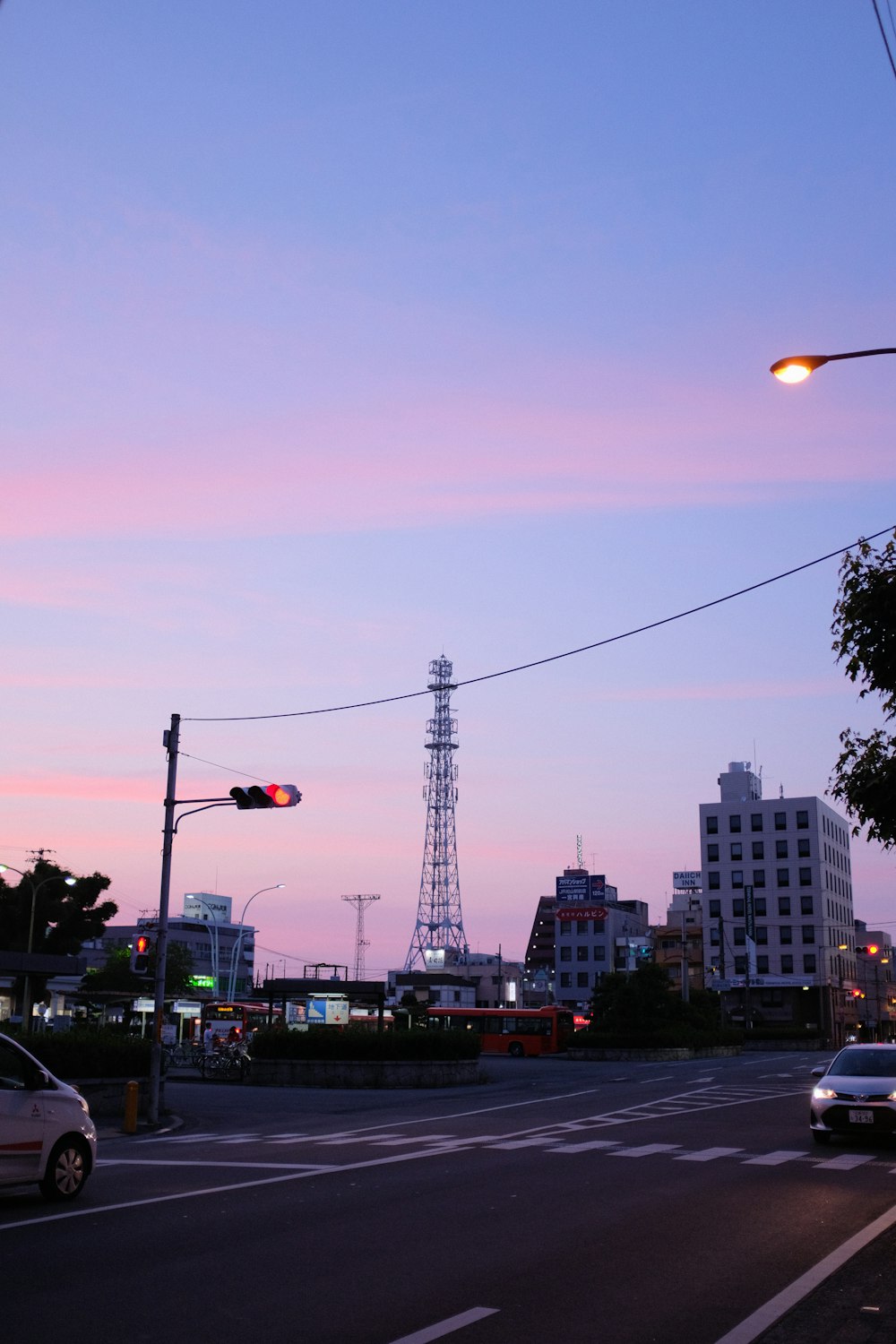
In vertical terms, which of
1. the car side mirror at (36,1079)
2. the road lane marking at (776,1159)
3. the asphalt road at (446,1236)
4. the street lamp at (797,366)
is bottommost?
the road lane marking at (776,1159)

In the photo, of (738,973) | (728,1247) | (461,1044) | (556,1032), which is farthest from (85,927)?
(728,1247)

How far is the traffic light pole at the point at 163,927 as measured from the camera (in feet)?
75.4

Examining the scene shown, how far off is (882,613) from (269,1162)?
33.4ft

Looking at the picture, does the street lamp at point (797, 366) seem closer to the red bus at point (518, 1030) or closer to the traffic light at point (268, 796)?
the traffic light at point (268, 796)

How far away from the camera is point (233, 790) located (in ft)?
75.3

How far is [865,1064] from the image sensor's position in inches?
Answer: 742

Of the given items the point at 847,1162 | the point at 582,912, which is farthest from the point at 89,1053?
the point at 582,912

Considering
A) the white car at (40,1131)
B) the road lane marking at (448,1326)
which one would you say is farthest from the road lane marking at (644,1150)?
the road lane marking at (448,1326)

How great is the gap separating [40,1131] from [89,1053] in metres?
13.9

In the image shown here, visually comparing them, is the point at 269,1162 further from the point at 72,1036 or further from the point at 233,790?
the point at 72,1036

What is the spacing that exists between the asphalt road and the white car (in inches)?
13.3

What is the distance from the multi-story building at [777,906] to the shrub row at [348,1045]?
227 ft

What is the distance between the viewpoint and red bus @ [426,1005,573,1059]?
6619 cm

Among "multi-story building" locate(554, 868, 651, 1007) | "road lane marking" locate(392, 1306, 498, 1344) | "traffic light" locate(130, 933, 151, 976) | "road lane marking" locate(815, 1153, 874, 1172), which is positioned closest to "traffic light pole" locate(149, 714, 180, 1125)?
"traffic light" locate(130, 933, 151, 976)
